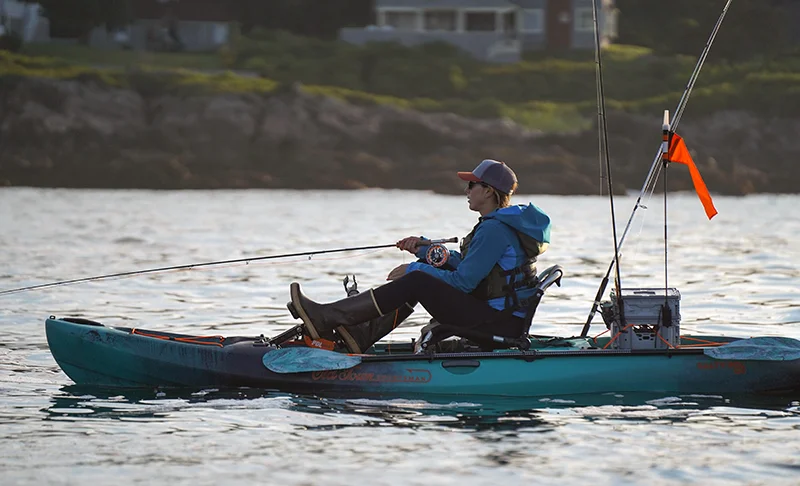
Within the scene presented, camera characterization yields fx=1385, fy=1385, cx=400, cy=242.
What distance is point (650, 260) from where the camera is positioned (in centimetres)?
2092

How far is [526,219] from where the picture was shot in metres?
9.10

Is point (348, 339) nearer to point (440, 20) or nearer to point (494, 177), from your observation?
point (494, 177)

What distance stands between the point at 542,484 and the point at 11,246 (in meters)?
15.8

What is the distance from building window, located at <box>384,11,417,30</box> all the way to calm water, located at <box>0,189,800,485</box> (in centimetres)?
2851

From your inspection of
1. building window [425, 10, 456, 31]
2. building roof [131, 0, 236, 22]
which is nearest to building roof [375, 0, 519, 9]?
building window [425, 10, 456, 31]

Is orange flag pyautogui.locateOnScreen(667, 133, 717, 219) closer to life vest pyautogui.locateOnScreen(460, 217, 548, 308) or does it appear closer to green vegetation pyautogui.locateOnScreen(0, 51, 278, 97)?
life vest pyautogui.locateOnScreen(460, 217, 548, 308)

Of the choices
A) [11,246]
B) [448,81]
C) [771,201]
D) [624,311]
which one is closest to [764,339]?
[624,311]

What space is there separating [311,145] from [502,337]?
101ft

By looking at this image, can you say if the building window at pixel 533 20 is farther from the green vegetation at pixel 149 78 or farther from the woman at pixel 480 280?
the woman at pixel 480 280

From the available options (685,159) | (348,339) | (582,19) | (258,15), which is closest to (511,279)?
(348,339)

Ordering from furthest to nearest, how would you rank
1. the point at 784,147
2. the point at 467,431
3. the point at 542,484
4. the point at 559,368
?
1. the point at 784,147
2. the point at 559,368
3. the point at 467,431
4. the point at 542,484

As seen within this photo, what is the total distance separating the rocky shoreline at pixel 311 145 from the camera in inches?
1506

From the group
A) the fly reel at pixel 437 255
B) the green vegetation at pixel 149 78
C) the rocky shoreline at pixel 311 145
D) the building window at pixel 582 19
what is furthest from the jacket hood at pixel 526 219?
the building window at pixel 582 19

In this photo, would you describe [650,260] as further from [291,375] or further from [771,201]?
[771,201]
